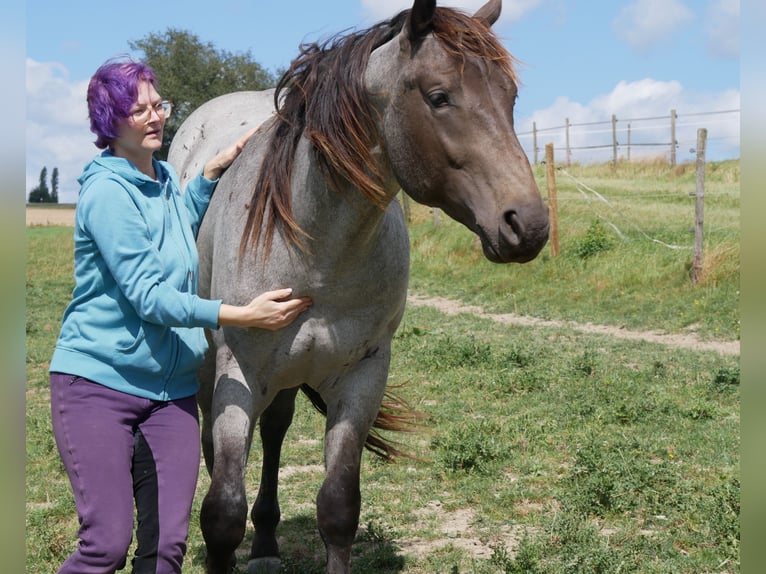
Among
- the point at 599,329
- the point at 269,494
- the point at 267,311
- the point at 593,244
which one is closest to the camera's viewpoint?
the point at 267,311

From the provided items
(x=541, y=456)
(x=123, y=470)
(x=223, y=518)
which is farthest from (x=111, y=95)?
(x=541, y=456)

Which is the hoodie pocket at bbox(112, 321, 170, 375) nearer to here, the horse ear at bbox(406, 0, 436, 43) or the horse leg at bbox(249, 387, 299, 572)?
the horse ear at bbox(406, 0, 436, 43)

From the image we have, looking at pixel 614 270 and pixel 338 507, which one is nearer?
pixel 338 507

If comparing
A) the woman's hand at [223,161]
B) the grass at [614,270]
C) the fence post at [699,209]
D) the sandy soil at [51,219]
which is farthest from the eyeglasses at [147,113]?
the sandy soil at [51,219]

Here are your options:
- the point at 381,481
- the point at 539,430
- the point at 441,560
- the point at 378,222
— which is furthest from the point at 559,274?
the point at 378,222

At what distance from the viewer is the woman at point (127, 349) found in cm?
242

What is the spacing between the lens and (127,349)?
2.51 m

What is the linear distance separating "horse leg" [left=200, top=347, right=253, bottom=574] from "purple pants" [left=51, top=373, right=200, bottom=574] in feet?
0.79

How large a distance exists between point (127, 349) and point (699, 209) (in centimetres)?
Answer: 1010

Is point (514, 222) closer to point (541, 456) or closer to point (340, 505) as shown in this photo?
point (340, 505)

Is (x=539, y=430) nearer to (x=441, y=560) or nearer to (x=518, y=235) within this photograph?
(x=441, y=560)

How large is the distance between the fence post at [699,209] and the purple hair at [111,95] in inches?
368

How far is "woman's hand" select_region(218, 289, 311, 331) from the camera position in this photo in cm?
263

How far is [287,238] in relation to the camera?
2932mm
